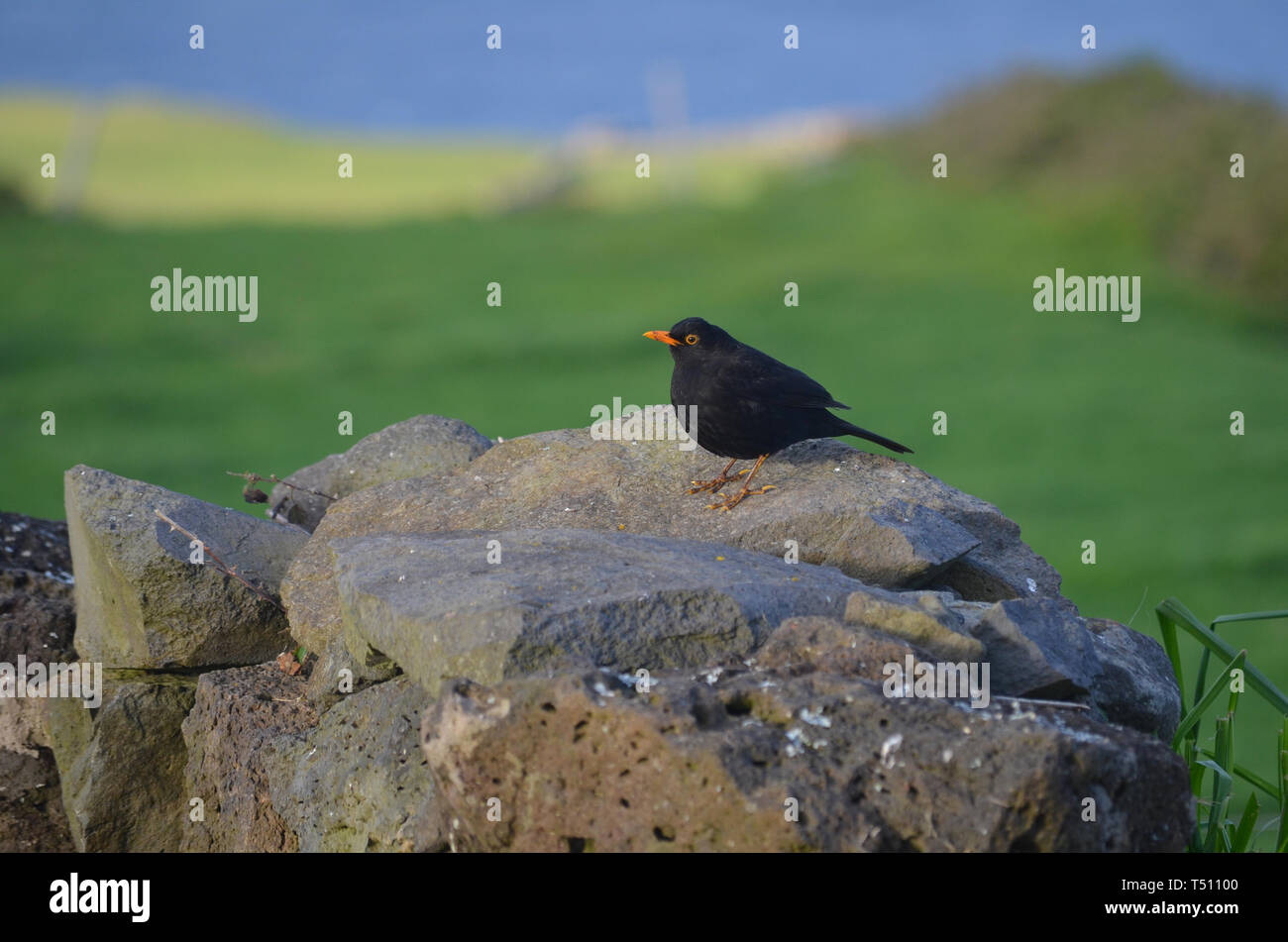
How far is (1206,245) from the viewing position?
2898 cm

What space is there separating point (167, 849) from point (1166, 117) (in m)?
31.2

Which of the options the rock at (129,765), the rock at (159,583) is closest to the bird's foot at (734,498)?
the rock at (159,583)

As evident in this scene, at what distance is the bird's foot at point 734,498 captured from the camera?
15.6ft

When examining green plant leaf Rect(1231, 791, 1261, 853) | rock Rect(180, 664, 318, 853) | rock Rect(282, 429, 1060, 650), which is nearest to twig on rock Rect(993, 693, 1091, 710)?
green plant leaf Rect(1231, 791, 1261, 853)

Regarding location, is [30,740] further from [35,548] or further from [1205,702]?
[1205,702]

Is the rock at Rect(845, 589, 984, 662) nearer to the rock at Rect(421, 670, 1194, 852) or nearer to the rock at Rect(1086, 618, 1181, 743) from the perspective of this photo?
the rock at Rect(421, 670, 1194, 852)

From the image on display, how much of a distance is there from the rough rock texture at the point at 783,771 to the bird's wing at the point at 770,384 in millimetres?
1858

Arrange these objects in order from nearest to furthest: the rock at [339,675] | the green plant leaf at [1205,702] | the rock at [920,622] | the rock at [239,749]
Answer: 1. the rock at [920,622]
2. the green plant leaf at [1205,702]
3. the rock at [339,675]
4. the rock at [239,749]

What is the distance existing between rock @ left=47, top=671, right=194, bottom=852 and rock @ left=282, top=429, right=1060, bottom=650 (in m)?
0.64

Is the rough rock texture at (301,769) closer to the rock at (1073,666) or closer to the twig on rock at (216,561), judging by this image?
the twig on rock at (216,561)

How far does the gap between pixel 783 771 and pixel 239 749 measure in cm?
213

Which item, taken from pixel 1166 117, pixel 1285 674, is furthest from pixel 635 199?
pixel 1285 674

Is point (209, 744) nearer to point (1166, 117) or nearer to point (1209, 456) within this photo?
point (1209, 456)

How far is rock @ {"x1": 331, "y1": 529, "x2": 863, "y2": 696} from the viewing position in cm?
349
